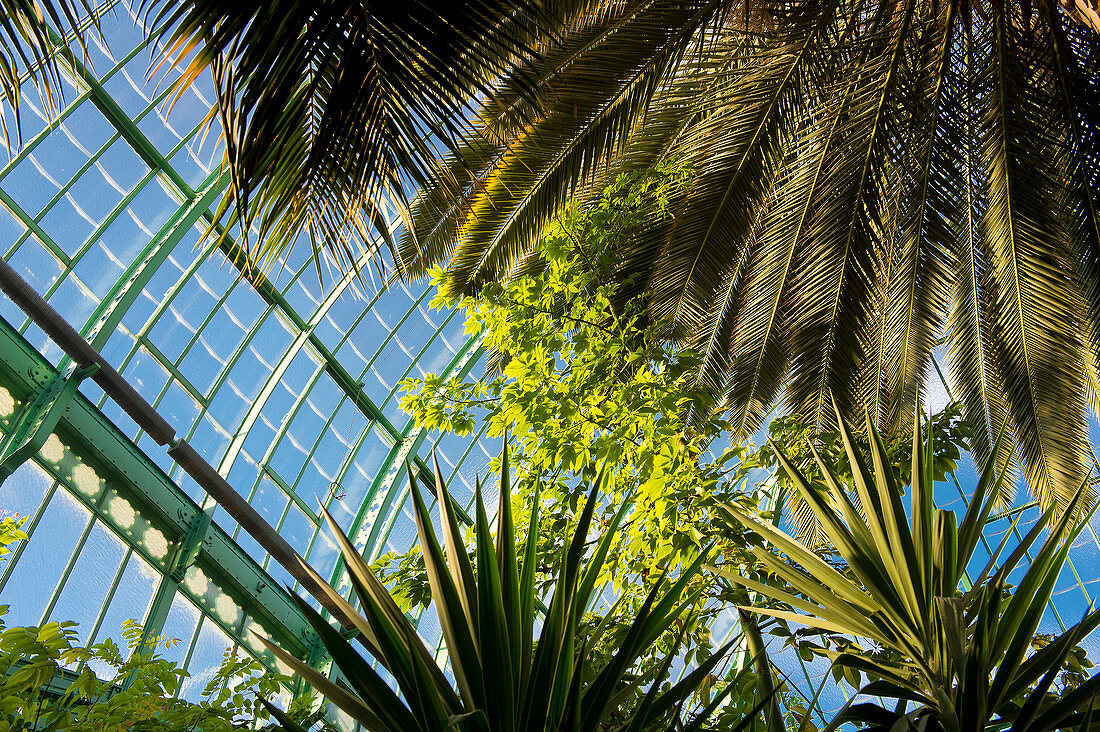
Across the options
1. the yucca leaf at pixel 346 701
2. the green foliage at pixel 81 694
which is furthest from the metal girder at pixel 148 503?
the yucca leaf at pixel 346 701

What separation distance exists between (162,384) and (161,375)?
0.10 m

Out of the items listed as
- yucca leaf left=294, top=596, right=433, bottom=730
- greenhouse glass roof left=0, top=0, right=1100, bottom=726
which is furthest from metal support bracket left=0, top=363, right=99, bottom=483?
yucca leaf left=294, top=596, right=433, bottom=730

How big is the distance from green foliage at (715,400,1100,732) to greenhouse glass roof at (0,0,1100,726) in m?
5.74

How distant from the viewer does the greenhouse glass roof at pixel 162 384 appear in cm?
830

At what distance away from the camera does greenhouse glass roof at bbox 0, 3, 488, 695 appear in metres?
8.39

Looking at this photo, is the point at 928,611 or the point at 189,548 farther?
the point at 189,548

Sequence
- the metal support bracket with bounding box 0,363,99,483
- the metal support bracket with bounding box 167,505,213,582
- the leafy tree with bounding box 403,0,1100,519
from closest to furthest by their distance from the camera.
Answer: the leafy tree with bounding box 403,0,1100,519
the metal support bracket with bounding box 0,363,99,483
the metal support bracket with bounding box 167,505,213,582

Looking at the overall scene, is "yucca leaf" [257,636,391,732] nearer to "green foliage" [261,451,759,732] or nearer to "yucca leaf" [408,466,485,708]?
"green foliage" [261,451,759,732]

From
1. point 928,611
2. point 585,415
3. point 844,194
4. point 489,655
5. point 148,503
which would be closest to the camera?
point 489,655

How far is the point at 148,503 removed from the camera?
29.7 ft

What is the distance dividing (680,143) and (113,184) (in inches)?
270

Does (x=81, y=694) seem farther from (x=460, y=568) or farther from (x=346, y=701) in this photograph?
(x=460, y=568)

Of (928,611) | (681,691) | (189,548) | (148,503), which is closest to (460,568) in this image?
(681,691)

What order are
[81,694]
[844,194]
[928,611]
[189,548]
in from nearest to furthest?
[928,611] → [81,694] → [844,194] → [189,548]
